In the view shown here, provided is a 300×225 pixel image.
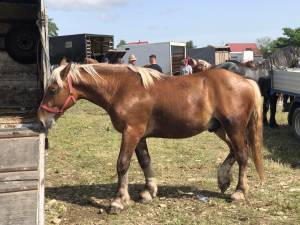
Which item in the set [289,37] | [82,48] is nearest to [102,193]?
[82,48]

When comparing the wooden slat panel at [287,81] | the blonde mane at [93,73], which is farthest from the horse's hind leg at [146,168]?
the wooden slat panel at [287,81]

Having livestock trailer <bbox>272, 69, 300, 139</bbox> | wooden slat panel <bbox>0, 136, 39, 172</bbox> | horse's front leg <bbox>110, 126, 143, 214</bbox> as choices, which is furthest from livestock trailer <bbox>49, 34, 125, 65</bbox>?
wooden slat panel <bbox>0, 136, 39, 172</bbox>

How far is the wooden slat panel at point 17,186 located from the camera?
14.9 ft

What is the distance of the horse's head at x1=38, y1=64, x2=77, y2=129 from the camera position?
5273 millimetres

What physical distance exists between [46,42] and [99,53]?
17448 mm


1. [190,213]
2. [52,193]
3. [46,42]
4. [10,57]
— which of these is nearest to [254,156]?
[190,213]

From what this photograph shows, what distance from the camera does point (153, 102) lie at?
5.50 meters

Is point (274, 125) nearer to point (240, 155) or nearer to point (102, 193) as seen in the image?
point (240, 155)

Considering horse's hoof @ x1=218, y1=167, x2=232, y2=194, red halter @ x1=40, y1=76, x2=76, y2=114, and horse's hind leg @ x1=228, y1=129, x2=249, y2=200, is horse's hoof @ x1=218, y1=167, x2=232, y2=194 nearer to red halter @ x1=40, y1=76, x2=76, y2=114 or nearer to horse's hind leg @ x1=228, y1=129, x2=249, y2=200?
horse's hind leg @ x1=228, y1=129, x2=249, y2=200

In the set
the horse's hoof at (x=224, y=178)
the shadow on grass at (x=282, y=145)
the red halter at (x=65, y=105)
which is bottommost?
the shadow on grass at (x=282, y=145)

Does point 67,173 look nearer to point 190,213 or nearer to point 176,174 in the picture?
point 176,174

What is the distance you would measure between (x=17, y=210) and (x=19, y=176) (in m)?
0.37

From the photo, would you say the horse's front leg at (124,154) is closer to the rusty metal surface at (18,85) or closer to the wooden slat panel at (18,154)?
the wooden slat panel at (18,154)

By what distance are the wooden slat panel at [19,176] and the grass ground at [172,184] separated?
67 centimetres
